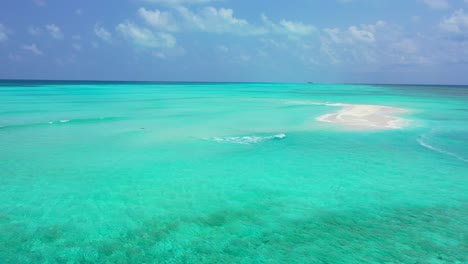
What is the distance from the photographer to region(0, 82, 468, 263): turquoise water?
4570 millimetres

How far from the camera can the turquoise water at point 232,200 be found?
4.57 metres

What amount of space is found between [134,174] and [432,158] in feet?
25.0

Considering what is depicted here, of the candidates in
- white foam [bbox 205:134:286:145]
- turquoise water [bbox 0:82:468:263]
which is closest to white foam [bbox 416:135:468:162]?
turquoise water [bbox 0:82:468:263]

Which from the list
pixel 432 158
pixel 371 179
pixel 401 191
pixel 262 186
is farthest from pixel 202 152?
pixel 432 158

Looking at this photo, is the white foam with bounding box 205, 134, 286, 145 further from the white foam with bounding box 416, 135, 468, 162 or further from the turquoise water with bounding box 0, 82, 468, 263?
the white foam with bounding box 416, 135, 468, 162

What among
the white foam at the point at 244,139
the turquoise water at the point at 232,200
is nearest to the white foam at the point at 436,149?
the turquoise water at the point at 232,200

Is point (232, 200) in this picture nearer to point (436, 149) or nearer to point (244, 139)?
point (244, 139)

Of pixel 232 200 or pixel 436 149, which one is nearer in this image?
pixel 232 200

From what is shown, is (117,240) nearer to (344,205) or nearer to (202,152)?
(344,205)

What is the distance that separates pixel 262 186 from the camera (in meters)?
7.11

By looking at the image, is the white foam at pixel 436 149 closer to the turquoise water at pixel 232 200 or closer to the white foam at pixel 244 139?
the turquoise water at pixel 232 200

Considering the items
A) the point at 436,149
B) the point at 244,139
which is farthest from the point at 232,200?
the point at 436,149

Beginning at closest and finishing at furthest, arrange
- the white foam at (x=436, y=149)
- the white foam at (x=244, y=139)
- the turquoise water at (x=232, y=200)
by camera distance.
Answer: the turquoise water at (x=232, y=200), the white foam at (x=436, y=149), the white foam at (x=244, y=139)

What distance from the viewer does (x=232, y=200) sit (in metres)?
6.32
